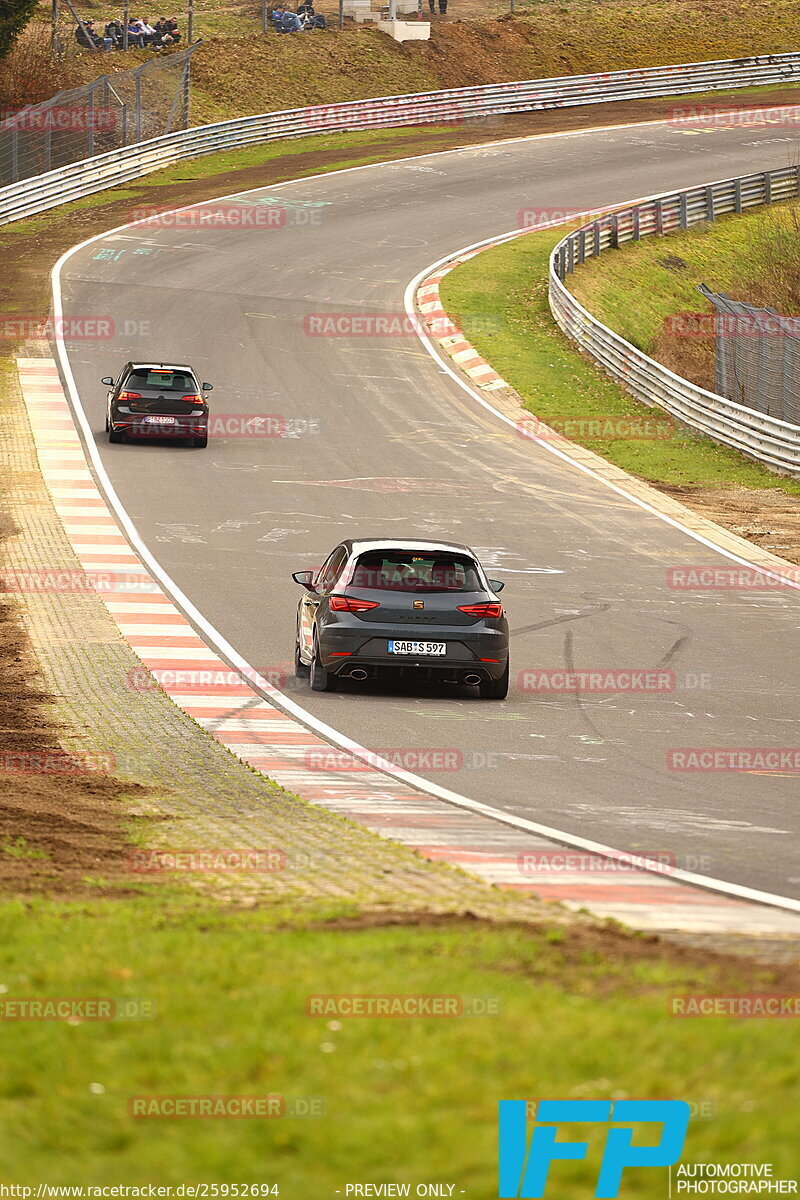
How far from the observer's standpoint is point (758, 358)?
3472 centimetres

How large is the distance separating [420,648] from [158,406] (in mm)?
17001

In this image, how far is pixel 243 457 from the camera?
30578mm

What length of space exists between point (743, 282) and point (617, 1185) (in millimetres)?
48027

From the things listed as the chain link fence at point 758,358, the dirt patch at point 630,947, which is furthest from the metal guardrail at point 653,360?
the dirt patch at point 630,947

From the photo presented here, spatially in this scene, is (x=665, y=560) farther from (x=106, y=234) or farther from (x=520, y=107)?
(x=520, y=107)

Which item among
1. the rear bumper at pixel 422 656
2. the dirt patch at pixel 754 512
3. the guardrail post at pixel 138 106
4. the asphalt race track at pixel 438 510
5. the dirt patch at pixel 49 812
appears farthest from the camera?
the guardrail post at pixel 138 106

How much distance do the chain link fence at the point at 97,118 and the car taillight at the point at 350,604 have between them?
131 feet

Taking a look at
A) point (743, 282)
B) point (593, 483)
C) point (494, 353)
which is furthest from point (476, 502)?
point (743, 282)

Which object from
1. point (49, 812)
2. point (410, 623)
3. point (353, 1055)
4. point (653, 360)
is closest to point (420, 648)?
point (410, 623)

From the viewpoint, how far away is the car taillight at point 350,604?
15.3 metres

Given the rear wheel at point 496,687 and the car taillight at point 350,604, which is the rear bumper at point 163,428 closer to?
the car taillight at point 350,604

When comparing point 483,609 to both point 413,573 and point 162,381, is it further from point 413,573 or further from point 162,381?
point 162,381

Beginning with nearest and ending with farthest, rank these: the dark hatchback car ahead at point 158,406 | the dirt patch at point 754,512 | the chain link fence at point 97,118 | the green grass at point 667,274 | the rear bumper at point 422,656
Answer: the rear bumper at point 422,656, the dirt patch at point 754,512, the dark hatchback car ahead at point 158,406, the green grass at point 667,274, the chain link fence at point 97,118

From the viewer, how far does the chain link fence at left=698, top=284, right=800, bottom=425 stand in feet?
108
